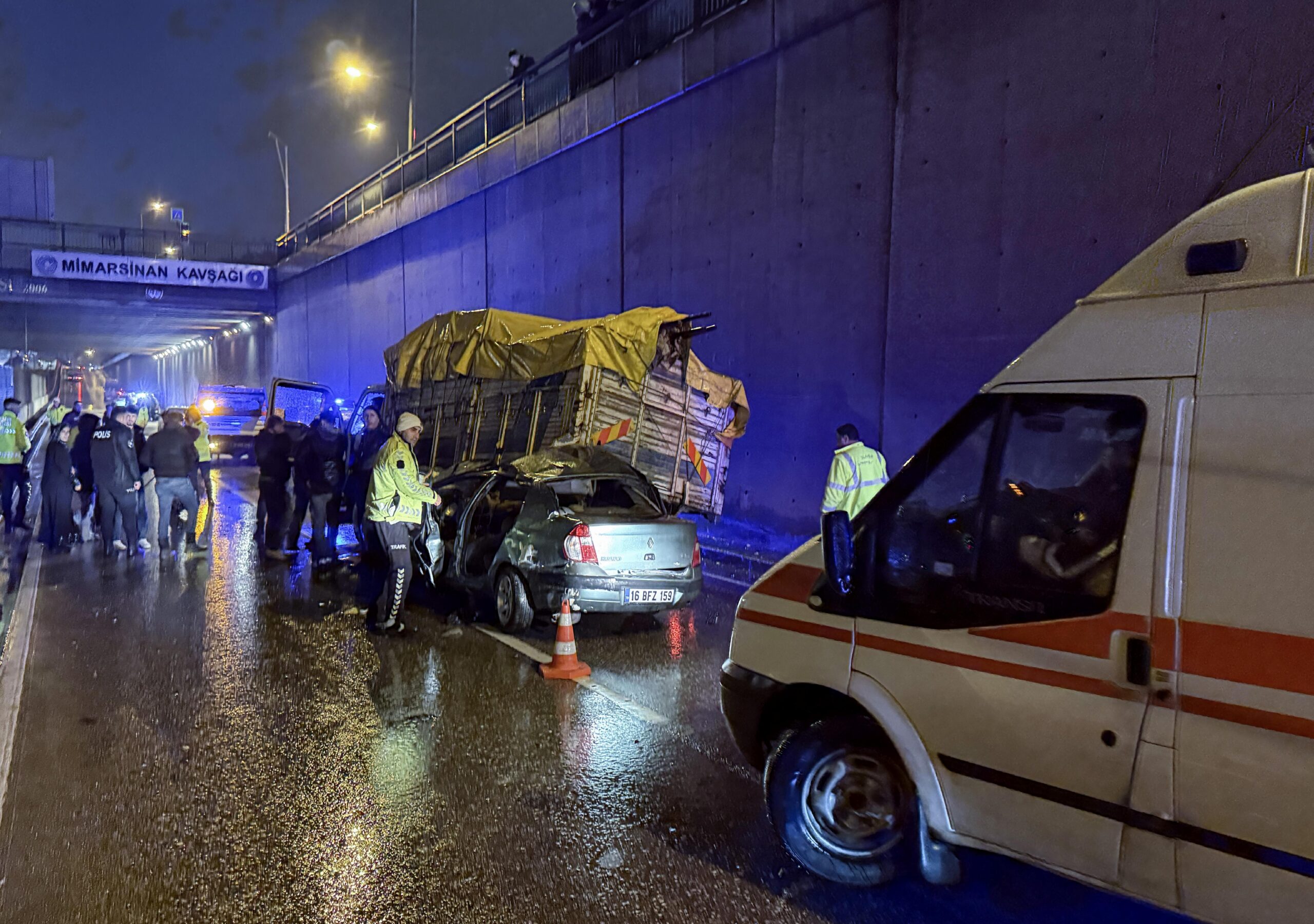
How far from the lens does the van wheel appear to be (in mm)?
3428

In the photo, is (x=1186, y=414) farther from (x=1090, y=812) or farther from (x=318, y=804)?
(x=318, y=804)

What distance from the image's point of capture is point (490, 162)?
21141 millimetres

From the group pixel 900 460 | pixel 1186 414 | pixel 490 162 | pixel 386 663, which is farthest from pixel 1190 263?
pixel 490 162

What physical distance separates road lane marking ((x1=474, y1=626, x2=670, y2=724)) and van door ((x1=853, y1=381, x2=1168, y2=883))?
241cm

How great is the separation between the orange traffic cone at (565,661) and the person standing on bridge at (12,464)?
10.3 metres

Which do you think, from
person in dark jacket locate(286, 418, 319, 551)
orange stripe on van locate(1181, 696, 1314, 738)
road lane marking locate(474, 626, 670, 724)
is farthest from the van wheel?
person in dark jacket locate(286, 418, 319, 551)

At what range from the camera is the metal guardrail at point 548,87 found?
15.2 metres

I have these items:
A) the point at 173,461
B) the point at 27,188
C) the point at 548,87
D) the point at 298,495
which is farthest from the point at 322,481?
the point at 27,188

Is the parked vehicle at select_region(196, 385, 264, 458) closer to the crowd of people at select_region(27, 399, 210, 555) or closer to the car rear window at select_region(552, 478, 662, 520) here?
the crowd of people at select_region(27, 399, 210, 555)

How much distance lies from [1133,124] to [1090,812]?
8042 mm

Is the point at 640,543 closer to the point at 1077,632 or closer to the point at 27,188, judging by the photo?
the point at 1077,632

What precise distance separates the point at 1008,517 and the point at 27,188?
237ft

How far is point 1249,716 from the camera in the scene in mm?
2475

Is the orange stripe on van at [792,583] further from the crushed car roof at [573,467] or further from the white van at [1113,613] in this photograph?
the crushed car roof at [573,467]
